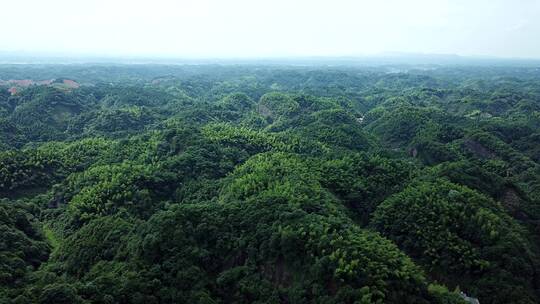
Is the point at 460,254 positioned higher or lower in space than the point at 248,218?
lower

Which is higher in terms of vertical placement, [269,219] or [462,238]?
[269,219]

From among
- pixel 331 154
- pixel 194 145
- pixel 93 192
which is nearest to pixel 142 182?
pixel 93 192

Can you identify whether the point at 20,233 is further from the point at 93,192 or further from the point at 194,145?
the point at 194,145

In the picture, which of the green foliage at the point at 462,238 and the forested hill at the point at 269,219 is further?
the green foliage at the point at 462,238

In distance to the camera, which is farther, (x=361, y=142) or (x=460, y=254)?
(x=361, y=142)

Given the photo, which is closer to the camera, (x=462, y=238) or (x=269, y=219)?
(x=269, y=219)

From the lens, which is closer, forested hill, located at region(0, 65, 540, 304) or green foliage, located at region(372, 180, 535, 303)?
forested hill, located at region(0, 65, 540, 304)

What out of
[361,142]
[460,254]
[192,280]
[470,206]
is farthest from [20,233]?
[361,142]

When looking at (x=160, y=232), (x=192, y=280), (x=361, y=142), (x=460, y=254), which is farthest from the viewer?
(x=361, y=142)

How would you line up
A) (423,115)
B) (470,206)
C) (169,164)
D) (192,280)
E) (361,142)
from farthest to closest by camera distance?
(423,115), (361,142), (169,164), (470,206), (192,280)
